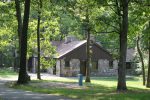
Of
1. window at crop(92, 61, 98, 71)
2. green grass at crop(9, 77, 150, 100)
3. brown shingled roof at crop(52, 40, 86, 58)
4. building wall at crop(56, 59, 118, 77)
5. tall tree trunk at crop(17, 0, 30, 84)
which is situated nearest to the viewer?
→ green grass at crop(9, 77, 150, 100)

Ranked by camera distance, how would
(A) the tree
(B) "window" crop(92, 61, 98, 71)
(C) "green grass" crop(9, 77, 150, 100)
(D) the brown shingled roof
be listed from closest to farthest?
(C) "green grass" crop(9, 77, 150, 100) < (A) the tree < (D) the brown shingled roof < (B) "window" crop(92, 61, 98, 71)

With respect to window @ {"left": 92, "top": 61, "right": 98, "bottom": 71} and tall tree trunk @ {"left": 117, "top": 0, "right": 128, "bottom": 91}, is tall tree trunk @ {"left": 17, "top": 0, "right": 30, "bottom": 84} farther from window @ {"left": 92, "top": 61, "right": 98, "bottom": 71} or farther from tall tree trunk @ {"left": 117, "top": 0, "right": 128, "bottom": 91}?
window @ {"left": 92, "top": 61, "right": 98, "bottom": 71}

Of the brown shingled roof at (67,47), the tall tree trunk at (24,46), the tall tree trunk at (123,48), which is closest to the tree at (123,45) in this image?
the tall tree trunk at (123,48)

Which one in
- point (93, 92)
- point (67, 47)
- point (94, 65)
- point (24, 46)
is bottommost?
point (93, 92)

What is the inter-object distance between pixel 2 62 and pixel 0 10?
171ft

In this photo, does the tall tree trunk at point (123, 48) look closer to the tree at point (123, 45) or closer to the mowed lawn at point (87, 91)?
the tree at point (123, 45)

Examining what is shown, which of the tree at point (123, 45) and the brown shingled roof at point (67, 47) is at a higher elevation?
the brown shingled roof at point (67, 47)

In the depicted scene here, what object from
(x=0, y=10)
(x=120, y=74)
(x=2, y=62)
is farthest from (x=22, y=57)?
(x=2, y=62)

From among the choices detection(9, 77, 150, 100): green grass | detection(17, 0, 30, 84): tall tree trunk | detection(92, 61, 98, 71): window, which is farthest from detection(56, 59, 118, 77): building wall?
detection(9, 77, 150, 100): green grass

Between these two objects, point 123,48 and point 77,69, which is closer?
point 123,48

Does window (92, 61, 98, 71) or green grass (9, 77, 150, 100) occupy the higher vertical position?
window (92, 61, 98, 71)

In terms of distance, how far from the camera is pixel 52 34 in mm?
49125

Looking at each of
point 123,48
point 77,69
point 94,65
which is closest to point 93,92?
point 123,48

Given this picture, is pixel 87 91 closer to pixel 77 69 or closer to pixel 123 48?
pixel 123 48
